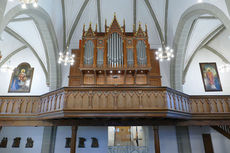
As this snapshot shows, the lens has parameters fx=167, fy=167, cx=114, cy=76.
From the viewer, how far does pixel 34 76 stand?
46.8ft

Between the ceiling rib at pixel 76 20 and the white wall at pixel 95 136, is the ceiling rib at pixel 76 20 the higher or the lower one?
the higher one

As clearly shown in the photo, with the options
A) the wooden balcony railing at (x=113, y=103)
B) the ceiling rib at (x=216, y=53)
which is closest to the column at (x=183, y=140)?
the wooden balcony railing at (x=113, y=103)

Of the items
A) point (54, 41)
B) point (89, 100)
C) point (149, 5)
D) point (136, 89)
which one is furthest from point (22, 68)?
point (149, 5)

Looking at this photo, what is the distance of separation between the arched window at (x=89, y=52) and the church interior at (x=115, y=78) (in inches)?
2.8

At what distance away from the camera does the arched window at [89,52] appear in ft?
38.0

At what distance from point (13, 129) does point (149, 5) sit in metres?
14.4

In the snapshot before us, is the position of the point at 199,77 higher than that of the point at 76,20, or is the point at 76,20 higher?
the point at 76,20

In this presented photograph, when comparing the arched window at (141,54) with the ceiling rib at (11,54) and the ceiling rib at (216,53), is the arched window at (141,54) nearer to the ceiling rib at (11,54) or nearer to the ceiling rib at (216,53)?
the ceiling rib at (216,53)

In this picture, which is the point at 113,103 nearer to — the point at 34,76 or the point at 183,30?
the point at 183,30

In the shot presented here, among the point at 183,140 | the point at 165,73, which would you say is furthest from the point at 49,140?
the point at 165,73

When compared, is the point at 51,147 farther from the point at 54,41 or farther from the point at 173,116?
the point at 173,116

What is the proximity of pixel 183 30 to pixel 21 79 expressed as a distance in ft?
43.8

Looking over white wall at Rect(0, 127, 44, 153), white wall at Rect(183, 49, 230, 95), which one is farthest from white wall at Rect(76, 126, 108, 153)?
white wall at Rect(183, 49, 230, 95)

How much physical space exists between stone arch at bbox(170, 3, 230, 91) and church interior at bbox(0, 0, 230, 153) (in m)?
0.07
